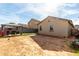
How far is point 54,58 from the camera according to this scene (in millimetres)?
7625

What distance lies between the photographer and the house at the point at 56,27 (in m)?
15.4

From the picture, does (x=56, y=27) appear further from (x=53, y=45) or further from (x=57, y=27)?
(x=53, y=45)

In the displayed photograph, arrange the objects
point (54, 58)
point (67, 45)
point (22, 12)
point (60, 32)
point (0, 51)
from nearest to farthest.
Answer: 1. point (54, 58)
2. point (0, 51)
3. point (67, 45)
4. point (22, 12)
5. point (60, 32)

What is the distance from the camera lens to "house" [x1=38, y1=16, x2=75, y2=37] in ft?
50.4

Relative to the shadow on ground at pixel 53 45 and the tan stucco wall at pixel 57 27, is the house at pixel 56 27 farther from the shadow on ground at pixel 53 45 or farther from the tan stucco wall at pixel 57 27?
the shadow on ground at pixel 53 45

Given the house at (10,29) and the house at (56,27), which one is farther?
the house at (10,29)

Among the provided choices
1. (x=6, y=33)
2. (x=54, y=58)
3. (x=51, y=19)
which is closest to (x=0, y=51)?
(x=54, y=58)

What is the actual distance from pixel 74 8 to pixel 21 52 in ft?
16.5

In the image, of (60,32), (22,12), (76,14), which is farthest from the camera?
(60,32)

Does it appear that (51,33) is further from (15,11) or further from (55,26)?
(15,11)

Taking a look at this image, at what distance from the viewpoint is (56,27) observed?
52.3 feet

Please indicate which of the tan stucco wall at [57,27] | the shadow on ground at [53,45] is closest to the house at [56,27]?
the tan stucco wall at [57,27]

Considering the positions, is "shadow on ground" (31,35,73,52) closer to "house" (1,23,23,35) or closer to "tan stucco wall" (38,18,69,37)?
"tan stucco wall" (38,18,69,37)

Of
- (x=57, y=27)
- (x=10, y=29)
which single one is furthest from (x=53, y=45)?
(x=10, y=29)
